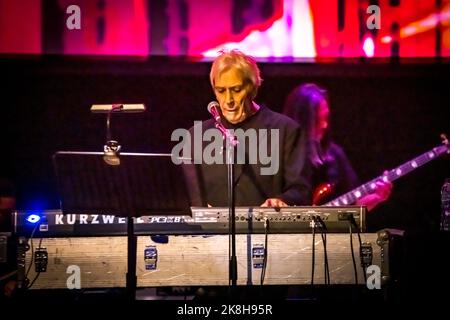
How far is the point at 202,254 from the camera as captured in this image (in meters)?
3.61

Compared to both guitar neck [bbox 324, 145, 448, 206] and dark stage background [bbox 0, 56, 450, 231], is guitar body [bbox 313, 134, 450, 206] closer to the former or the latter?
guitar neck [bbox 324, 145, 448, 206]

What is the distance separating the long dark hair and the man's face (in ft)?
6.36

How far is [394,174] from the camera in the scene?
6.24 metres

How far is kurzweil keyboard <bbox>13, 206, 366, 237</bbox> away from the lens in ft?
11.9

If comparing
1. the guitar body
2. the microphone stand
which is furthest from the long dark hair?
the microphone stand

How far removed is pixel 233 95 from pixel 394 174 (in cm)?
264

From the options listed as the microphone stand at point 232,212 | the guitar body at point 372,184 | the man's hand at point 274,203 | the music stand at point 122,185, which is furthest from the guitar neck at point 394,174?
the music stand at point 122,185

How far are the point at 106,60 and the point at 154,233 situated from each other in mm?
2803

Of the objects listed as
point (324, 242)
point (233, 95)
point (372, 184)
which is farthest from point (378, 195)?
point (324, 242)

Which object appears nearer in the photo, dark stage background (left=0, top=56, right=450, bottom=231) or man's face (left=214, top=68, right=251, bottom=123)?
man's face (left=214, top=68, right=251, bottom=123)

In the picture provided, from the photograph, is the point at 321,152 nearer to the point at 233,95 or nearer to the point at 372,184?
the point at 372,184

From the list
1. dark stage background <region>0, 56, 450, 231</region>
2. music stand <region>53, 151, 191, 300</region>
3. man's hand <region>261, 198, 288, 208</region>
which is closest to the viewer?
music stand <region>53, 151, 191, 300</region>
